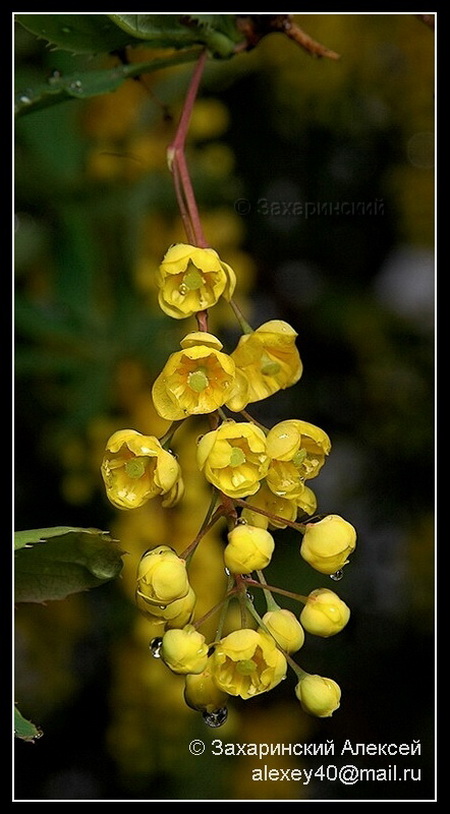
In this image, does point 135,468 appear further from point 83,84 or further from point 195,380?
point 83,84

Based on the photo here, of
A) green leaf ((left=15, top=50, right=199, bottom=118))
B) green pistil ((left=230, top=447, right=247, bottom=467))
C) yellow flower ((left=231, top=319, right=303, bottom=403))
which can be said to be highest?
green leaf ((left=15, top=50, right=199, bottom=118))

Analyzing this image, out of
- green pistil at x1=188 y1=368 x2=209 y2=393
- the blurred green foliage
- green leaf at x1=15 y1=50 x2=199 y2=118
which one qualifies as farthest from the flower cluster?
the blurred green foliage

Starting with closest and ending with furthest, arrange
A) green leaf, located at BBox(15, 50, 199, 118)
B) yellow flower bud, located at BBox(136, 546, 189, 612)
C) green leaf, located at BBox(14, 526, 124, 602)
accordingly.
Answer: yellow flower bud, located at BBox(136, 546, 189, 612)
green leaf, located at BBox(14, 526, 124, 602)
green leaf, located at BBox(15, 50, 199, 118)

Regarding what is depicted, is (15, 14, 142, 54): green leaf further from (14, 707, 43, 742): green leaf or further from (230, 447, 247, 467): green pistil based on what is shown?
(14, 707, 43, 742): green leaf

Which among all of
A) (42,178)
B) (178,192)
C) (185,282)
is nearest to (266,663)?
(185,282)

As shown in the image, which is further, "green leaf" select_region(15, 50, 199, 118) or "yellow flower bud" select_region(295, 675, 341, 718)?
"green leaf" select_region(15, 50, 199, 118)

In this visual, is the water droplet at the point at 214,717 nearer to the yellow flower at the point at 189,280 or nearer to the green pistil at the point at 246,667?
the green pistil at the point at 246,667

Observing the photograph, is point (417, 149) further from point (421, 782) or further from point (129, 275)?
point (421, 782)
